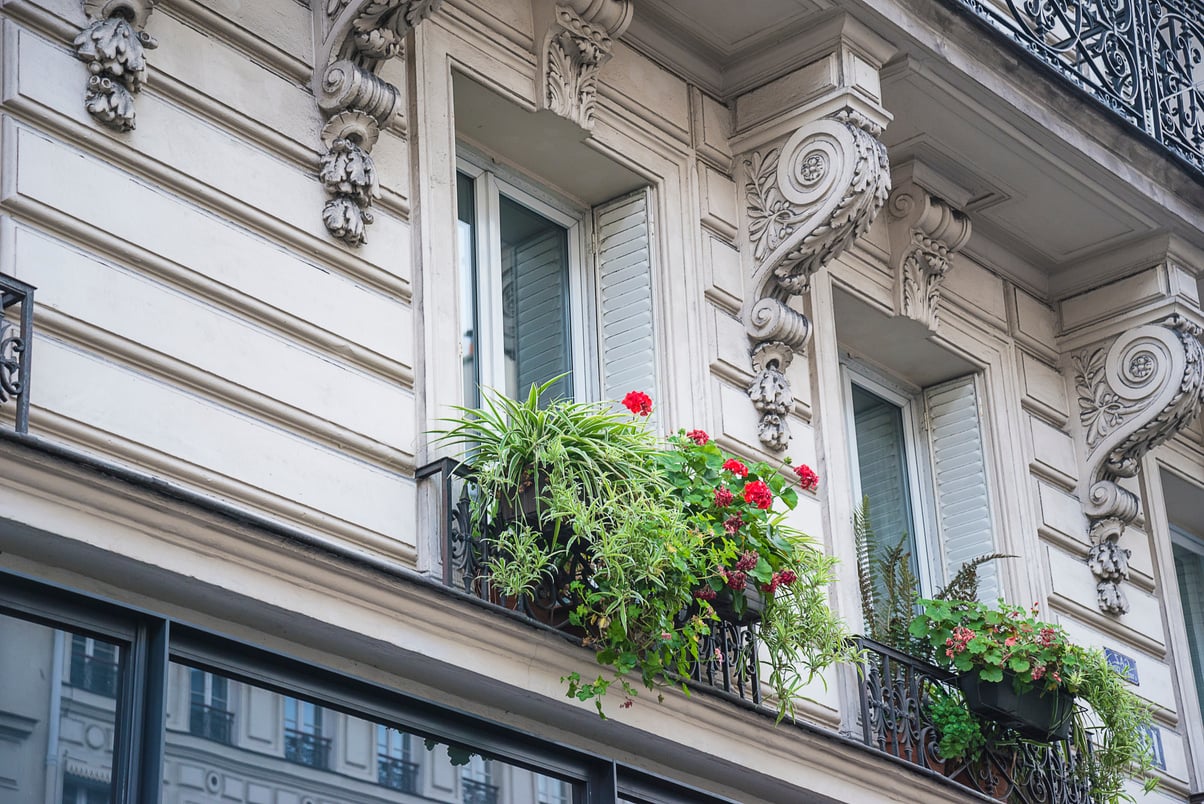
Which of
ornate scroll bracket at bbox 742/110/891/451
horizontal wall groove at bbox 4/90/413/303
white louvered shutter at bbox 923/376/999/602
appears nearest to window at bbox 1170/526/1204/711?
white louvered shutter at bbox 923/376/999/602

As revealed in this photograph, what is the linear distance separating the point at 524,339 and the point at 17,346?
10.9 feet

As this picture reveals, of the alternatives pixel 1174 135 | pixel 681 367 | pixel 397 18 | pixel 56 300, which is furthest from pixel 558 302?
Answer: pixel 1174 135

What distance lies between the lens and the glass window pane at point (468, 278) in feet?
29.0

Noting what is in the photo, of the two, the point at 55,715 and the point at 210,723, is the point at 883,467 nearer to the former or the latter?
the point at 210,723

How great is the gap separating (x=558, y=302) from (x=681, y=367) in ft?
2.27

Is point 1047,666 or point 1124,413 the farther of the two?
point 1124,413

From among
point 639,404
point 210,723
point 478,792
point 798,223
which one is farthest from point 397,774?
point 798,223

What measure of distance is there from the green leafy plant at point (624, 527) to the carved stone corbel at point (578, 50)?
5.78 feet

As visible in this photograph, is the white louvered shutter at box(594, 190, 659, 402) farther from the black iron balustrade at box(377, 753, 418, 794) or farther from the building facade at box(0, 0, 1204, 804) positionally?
the black iron balustrade at box(377, 753, 418, 794)

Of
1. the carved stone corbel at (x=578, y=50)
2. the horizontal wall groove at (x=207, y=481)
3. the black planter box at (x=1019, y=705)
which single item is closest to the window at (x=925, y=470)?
the black planter box at (x=1019, y=705)

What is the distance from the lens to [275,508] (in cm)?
712

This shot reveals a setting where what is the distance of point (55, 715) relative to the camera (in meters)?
6.26

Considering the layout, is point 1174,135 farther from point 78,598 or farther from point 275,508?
point 78,598

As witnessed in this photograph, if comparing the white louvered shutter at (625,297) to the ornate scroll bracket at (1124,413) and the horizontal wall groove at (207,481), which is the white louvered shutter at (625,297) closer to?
the horizontal wall groove at (207,481)
